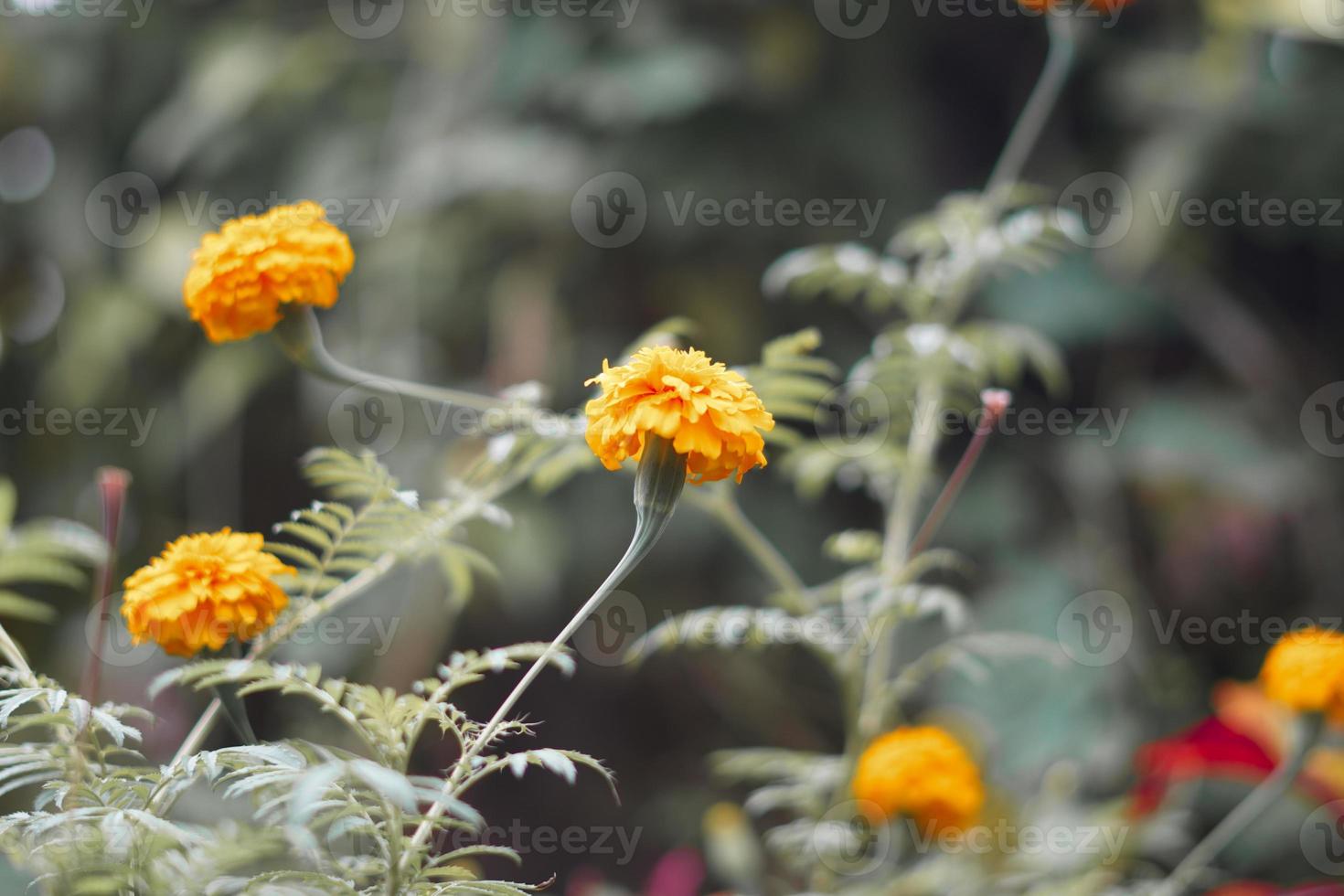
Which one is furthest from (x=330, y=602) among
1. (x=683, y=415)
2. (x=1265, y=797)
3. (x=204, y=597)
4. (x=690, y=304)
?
(x=690, y=304)

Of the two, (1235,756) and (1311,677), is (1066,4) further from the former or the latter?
(1235,756)

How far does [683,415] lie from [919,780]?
39 centimetres

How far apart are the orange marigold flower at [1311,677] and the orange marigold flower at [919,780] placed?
0.19 meters

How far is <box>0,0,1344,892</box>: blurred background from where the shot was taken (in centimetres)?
117

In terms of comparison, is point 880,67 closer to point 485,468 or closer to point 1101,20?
point 1101,20

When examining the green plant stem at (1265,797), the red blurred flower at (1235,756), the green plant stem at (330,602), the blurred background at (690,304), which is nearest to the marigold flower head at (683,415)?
the green plant stem at (330,602)

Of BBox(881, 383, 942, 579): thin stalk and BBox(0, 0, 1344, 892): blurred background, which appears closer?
BBox(881, 383, 942, 579): thin stalk

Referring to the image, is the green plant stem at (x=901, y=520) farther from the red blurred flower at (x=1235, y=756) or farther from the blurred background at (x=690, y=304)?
the blurred background at (x=690, y=304)

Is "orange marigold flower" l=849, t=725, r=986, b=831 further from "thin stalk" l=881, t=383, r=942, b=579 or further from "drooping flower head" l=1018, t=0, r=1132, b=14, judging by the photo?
"drooping flower head" l=1018, t=0, r=1132, b=14

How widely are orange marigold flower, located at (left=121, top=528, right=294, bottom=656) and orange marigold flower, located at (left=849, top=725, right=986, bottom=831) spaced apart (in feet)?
1.28

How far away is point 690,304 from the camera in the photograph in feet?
4.20

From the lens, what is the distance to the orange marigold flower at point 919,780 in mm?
640

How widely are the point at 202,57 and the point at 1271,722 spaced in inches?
56.5

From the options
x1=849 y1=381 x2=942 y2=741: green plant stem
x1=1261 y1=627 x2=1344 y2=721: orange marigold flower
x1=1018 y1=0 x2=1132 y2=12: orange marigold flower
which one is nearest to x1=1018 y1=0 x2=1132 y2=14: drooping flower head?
x1=1018 y1=0 x2=1132 y2=12: orange marigold flower
